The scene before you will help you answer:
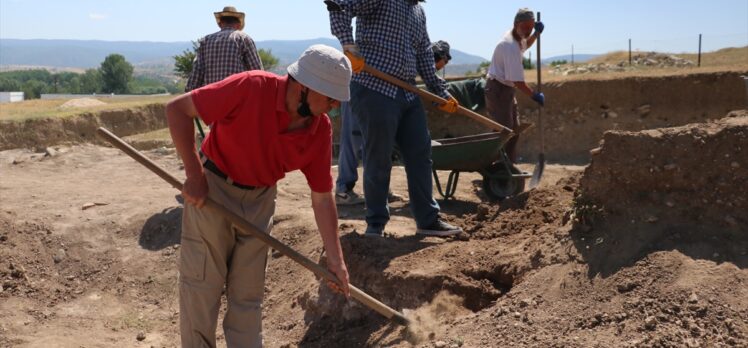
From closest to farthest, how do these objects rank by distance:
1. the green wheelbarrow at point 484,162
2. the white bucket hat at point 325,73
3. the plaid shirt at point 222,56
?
1. the white bucket hat at point 325,73
2. the plaid shirt at point 222,56
3. the green wheelbarrow at point 484,162

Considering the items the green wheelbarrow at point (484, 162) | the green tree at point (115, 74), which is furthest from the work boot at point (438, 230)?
the green tree at point (115, 74)

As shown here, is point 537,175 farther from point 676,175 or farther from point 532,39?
point 676,175

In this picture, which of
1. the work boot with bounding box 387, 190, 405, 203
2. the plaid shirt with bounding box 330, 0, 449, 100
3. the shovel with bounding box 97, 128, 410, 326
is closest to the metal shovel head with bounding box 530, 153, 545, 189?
the work boot with bounding box 387, 190, 405, 203

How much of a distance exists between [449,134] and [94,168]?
5.31 meters

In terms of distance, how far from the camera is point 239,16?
229 inches

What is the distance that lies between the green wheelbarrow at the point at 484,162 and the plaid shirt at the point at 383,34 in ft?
4.65

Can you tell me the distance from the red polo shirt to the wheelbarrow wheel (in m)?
3.66

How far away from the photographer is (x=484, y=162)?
21.0 feet

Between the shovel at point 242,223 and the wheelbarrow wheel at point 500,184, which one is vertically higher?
the shovel at point 242,223

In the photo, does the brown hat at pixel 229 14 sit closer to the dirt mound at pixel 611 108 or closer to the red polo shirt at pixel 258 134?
Result: the red polo shirt at pixel 258 134

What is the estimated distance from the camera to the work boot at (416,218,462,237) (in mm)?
4898

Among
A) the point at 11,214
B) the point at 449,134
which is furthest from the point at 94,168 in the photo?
the point at 449,134

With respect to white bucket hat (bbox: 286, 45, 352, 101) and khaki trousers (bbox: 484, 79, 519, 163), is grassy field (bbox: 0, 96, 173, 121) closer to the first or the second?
khaki trousers (bbox: 484, 79, 519, 163)

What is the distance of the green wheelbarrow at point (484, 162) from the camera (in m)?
6.23
